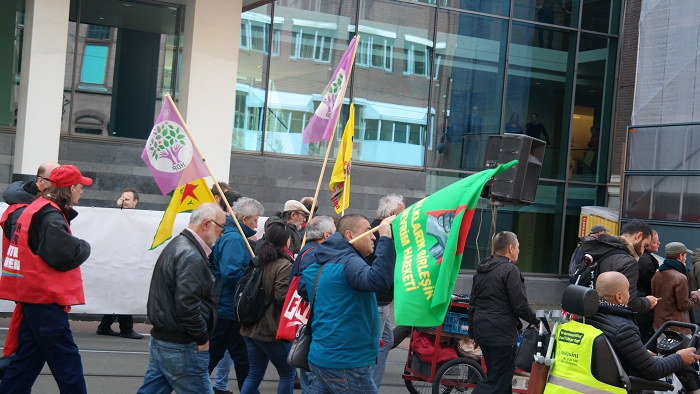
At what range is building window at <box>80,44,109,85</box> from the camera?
15.9m

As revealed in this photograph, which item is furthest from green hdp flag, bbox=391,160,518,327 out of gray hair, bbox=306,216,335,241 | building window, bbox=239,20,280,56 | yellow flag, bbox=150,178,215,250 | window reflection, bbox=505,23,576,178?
window reflection, bbox=505,23,576,178

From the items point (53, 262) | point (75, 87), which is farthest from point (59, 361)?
point (75, 87)

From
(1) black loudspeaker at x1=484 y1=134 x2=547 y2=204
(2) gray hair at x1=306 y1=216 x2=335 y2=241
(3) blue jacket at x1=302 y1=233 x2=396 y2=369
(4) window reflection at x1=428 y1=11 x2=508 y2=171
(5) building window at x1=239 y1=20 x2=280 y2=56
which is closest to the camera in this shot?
(3) blue jacket at x1=302 y1=233 x2=396 y2=369

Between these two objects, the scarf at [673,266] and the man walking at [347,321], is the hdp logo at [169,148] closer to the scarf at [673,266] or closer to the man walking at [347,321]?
the man walking at [347,321]

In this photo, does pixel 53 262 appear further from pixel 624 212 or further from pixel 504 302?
pixel 624 212

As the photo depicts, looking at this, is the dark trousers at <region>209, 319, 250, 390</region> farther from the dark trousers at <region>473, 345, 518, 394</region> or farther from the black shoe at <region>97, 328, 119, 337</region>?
the black shoe at <region>97, 328, 119, 337</region>

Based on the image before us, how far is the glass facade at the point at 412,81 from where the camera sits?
1596 cm

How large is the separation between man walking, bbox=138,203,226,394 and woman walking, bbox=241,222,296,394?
125 centimetres

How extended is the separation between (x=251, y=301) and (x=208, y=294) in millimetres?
1217

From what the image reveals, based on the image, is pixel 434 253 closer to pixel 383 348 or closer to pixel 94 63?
pixel 383 348

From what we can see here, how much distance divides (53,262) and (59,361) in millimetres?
743

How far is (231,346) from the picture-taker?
7.49 meters

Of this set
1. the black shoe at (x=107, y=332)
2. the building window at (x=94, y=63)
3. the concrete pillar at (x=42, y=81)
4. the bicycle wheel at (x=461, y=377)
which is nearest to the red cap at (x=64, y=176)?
the bicycle wheel at (x=461, y=377)

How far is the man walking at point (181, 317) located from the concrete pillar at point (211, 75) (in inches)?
327
